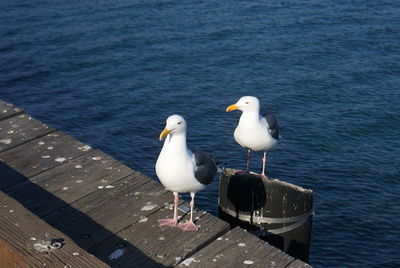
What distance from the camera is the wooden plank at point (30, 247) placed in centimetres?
629

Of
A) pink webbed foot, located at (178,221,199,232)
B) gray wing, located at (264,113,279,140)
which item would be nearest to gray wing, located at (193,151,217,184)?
pink webbed foot, located at (178,221,199,232)

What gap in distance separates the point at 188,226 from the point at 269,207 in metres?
4.20

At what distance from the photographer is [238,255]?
9125 millimetres

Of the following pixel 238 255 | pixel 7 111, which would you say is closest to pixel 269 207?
pixel 238 255

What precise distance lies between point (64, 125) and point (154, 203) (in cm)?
1421

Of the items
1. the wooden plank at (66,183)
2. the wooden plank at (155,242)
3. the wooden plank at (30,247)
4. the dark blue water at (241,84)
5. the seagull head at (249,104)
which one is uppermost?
the wooden plank at (30,247)

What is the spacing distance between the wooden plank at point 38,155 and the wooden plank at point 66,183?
0.20 metres

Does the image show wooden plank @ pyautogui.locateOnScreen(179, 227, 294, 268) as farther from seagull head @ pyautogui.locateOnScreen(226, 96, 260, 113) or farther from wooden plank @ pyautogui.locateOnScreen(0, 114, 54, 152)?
wooden plank @ pyautogui.locateOnScreen(0, 114, 54, 152)

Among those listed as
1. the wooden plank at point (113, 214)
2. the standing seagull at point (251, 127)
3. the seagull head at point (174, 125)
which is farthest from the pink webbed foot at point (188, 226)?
the standing seagull at point (251, 127)

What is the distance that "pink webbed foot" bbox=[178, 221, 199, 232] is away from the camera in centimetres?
981

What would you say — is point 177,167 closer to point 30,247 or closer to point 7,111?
point 30,247

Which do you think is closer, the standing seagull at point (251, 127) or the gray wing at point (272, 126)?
the standing seagull at point (251, 127)

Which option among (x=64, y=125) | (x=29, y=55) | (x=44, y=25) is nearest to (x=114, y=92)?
(x=64, y=125)

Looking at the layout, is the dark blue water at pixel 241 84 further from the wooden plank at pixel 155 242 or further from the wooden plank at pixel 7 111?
the wooden plank at pixel 155 242
